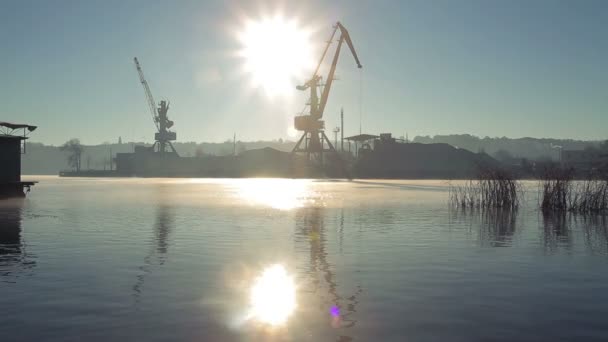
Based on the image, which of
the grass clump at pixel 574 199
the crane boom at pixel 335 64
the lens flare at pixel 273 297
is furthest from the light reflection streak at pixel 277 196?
the crane boom at pixel 335 64

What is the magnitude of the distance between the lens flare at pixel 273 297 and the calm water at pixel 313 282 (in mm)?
183

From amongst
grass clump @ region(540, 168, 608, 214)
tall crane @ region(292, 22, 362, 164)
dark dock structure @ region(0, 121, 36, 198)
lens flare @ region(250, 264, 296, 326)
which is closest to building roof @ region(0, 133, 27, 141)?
dark dock structure @ region(0, 121, 36, 198)

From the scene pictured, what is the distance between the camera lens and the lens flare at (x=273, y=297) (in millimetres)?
9172

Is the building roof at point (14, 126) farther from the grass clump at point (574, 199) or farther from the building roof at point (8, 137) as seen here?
the grass clump at point (574, 199)

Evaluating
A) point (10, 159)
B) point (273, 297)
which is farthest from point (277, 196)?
point (273, 297)

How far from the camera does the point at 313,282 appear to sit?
39.9 ft

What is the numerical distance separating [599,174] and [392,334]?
2634 cm

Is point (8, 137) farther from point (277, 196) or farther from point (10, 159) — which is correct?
point (277, 196)

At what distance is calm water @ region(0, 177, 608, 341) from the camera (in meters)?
8.43

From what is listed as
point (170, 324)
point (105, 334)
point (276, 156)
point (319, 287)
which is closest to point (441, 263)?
point (319, 287)

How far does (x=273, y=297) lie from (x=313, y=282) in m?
1.70

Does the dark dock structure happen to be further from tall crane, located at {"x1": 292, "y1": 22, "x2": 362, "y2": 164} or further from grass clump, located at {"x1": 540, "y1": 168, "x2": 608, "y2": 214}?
tall crane, located at {"x1": 292, "y1": 22, "x2": 362, "y2": 164}

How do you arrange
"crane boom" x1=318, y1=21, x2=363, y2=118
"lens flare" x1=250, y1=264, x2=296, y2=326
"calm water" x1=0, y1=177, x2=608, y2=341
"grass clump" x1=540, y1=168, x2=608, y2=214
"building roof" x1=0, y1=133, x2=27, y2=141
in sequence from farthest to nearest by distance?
"crane boom" x1=318, y1=21, x2=363, y2=118
"building roof" x1=0, y1=133, x2=27, y2=141
"grass clump" x1=540, y1=168, x2=608, y2=214
"lens flare" x1=250, y1=264, x2=296, y2=326
"calm water" x1=0, y1=177, x2=608, y2=341

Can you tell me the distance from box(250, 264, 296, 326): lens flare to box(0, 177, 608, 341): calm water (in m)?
0.18
